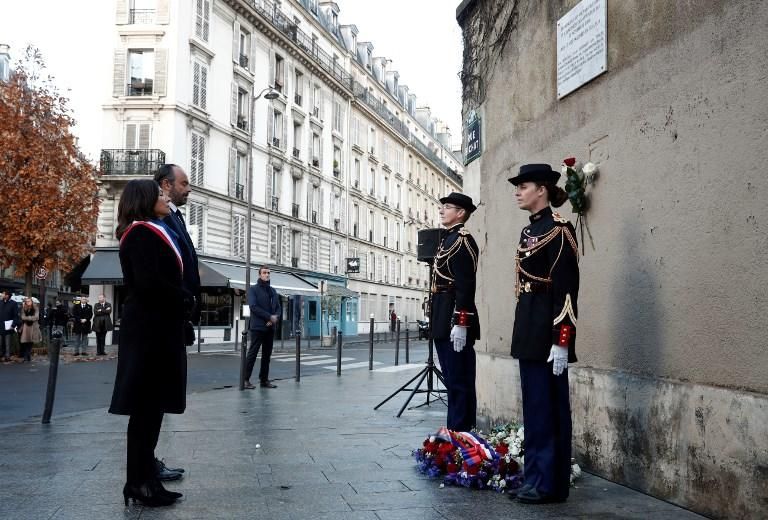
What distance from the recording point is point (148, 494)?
436 cm

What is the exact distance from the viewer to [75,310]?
23141mm

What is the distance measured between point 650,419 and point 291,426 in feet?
13.4

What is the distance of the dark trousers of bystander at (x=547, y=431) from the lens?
455cm

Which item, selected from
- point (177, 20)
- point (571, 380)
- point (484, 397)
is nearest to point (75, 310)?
point (177, 20)

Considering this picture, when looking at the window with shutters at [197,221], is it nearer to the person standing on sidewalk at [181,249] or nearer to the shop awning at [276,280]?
the shop awning at [276,280]

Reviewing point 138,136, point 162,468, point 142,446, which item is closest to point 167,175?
point 142,446

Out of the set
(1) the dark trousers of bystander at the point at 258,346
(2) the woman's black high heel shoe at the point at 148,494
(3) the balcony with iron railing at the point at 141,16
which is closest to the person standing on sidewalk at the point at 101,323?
(1) the dark trousers of bystander at the point at 258,346

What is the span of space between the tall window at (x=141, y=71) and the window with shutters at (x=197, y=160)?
9.04ft

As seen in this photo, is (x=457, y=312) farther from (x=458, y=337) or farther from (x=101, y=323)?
(x=101, y=323)

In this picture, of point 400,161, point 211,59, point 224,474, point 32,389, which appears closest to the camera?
point 224,474

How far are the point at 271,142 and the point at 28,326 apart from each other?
2097cm

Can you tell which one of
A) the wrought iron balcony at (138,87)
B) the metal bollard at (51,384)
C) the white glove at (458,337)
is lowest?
the metal bollard at (51,384)

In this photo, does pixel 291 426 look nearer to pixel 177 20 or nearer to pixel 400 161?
pixel 177 20

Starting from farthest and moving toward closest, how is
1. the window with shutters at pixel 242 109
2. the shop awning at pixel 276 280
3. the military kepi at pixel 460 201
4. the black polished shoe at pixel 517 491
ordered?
the window with shutters at pixel 242 109, the shop awning at pixel 276 280, the military kepi at pixel 460 201, the black polished shoe at pixel 517 491
